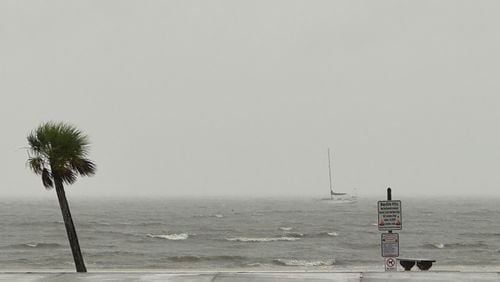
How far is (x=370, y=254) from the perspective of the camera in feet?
171

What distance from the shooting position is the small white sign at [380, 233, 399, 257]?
16.8 metres

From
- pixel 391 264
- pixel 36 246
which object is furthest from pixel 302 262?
pixel 391 264

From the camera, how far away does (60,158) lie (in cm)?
1955

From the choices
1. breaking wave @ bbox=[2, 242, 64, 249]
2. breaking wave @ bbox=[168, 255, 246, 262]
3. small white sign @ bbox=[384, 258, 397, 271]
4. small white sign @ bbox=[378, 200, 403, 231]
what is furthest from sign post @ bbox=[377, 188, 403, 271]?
breaking wave @ bbox=[2, 242, 64, 249]

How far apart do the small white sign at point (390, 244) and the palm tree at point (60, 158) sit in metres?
8.82

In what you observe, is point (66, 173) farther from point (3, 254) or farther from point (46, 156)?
point (3, 254)

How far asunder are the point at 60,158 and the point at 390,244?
9677 mm

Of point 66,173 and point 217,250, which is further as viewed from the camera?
point 217,250

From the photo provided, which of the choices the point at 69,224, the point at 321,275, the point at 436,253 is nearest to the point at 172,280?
the point at 321,275

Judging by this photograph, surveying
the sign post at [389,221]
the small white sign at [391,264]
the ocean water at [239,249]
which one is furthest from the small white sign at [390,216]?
the ocean water at [239,249]

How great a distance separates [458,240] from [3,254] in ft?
139

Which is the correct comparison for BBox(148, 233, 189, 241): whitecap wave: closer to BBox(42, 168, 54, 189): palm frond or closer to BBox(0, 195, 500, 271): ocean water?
BBox(0, 195, 500, 271): ocean water

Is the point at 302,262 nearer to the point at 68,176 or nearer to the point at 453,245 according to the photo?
the point at 453,245

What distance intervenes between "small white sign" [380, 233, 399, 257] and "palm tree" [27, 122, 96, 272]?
882 centimetres
